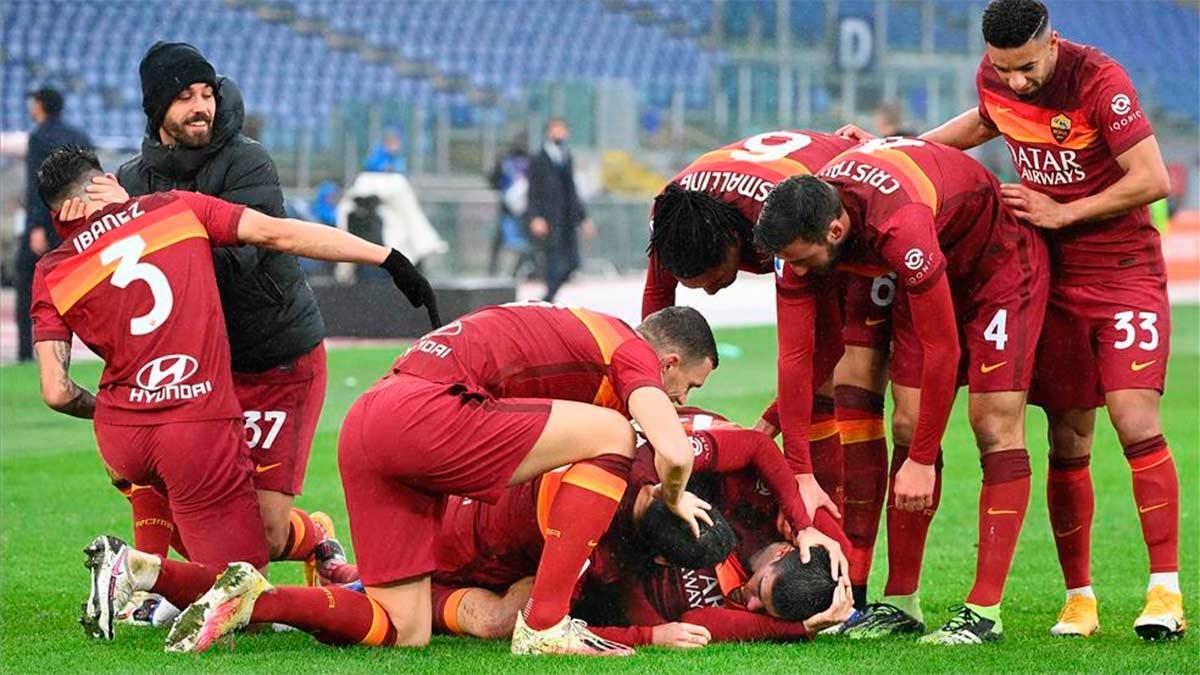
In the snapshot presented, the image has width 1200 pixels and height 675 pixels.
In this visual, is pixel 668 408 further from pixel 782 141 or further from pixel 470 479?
pixel 782 141

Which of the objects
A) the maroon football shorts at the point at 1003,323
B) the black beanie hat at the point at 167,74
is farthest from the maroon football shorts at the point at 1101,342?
the black beanie hat at the point at 167,74

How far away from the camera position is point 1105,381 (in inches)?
240

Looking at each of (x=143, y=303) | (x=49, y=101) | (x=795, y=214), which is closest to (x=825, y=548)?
(x=795, y=214)

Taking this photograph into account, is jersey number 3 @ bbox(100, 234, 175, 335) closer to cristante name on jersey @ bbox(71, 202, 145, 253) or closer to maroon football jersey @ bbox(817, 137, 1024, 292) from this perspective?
cristante name on jersey @ bbox(71, 202, 145, 253)

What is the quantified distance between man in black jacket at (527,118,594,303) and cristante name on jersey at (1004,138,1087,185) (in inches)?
540


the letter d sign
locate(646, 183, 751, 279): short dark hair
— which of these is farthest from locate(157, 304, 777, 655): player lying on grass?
the letter d sign

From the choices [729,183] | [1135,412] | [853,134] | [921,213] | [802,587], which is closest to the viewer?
[921,213]

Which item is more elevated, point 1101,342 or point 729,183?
point 729,183

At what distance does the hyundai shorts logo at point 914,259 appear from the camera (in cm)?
548

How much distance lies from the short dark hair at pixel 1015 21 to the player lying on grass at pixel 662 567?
159 cm

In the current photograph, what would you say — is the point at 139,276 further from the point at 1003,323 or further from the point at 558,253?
the point at 558,253

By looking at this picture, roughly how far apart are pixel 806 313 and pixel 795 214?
55 centimetres

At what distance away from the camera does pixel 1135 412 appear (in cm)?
604

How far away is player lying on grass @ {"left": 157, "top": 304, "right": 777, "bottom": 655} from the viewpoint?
5.34 metres
